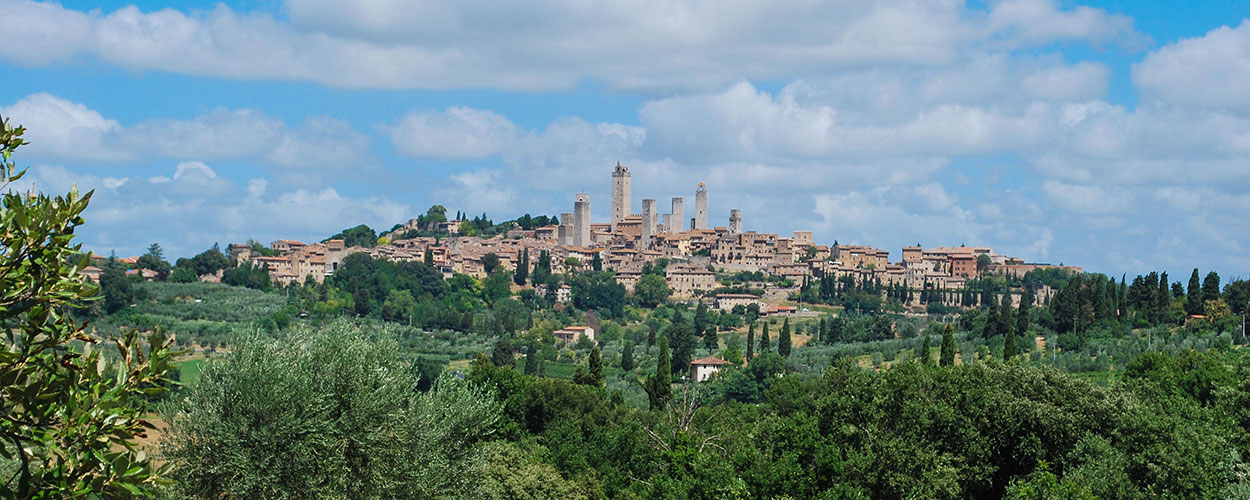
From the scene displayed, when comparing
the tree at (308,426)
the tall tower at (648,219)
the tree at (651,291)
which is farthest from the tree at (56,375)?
the tall tower at (648,219)

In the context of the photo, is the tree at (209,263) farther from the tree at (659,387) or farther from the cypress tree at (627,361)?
the tree at (659,387)

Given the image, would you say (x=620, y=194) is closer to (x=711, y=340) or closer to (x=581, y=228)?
(x=581, y=228)

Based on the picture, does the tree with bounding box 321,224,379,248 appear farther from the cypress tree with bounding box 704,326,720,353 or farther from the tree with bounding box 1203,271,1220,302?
the tree with bounding box 1203,271,1220,302

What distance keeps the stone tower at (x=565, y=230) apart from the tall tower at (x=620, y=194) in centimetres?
676

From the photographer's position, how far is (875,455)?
2008cm

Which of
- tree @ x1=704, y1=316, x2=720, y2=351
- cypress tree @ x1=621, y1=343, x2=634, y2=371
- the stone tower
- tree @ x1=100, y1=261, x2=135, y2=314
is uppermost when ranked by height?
the stone tower

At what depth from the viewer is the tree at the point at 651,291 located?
107000 mm

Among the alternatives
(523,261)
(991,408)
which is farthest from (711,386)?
(523,261)

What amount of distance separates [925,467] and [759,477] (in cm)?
335

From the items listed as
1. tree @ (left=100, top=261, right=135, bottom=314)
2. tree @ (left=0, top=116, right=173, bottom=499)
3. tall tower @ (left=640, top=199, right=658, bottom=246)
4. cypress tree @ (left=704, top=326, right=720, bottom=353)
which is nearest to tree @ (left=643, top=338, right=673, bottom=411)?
cypress tree @ (left=704, top=326, right=720, bottom=353)

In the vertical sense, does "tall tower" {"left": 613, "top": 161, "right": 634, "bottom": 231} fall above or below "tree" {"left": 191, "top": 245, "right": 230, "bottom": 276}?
above

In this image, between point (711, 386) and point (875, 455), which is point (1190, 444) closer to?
point (875, 455)

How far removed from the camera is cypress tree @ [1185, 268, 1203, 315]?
61.0 metres

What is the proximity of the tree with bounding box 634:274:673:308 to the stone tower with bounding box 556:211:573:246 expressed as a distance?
2196 centimetres
